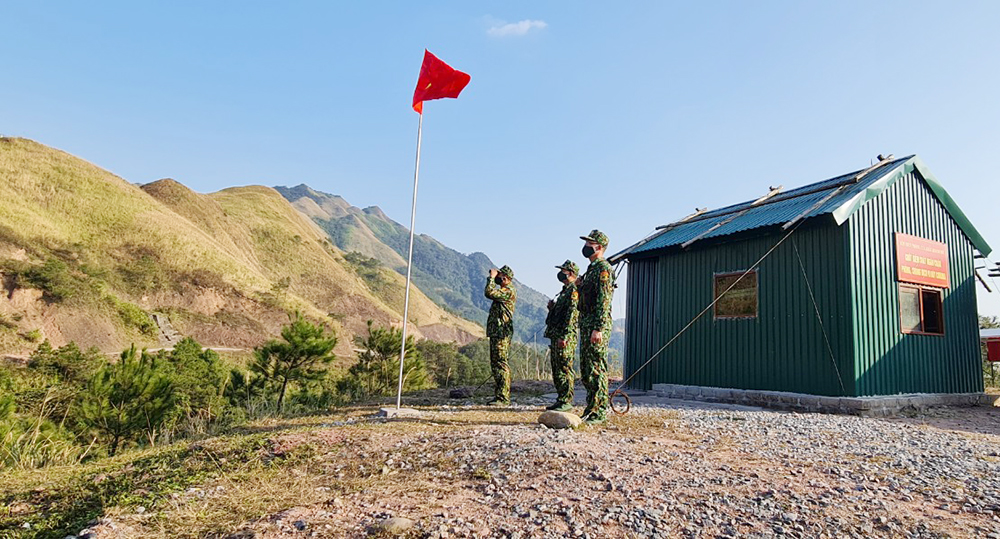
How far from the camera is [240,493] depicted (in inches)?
140

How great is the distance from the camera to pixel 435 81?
26.5ft

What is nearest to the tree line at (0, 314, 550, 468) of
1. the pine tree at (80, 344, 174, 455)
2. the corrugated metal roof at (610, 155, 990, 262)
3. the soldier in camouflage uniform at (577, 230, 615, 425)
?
the pine tree at (80, 344, 174, 455)

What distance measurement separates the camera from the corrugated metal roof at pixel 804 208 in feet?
29.9

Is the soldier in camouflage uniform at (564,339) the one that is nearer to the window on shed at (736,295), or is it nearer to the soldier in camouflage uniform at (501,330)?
the soldier in camouflage uniform at (501,330)

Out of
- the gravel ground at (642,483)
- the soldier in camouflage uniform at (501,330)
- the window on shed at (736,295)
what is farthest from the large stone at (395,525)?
the window on shed at (736,295)

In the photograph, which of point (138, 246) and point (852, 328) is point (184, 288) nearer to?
point (138, 246)

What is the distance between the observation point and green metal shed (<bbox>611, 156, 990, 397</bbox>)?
350 inches

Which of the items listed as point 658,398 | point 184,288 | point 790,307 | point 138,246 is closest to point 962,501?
point 790,307

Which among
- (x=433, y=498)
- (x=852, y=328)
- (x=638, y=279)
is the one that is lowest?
(x=433, y=498)

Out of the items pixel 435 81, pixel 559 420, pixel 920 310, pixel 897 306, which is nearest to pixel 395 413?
pixel 559 420

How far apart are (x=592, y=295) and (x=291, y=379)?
8.83 m

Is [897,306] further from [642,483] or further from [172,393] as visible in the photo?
[172,393]

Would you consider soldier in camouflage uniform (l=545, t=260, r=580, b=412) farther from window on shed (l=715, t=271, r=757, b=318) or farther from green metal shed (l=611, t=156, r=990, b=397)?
window on shed (l=715, t=271, r=757, b=318)

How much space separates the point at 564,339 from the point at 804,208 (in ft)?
18.8
